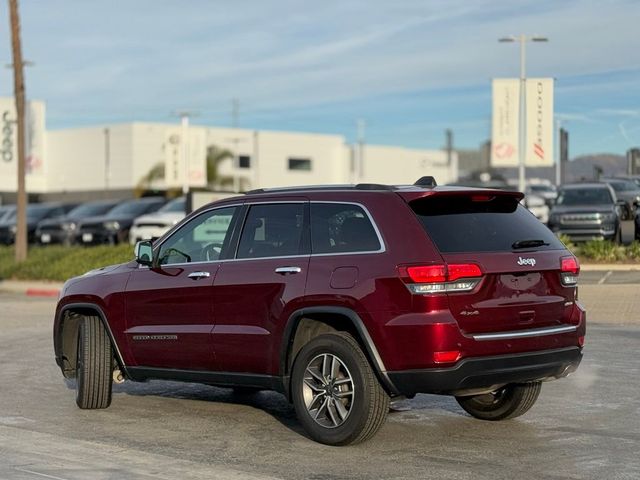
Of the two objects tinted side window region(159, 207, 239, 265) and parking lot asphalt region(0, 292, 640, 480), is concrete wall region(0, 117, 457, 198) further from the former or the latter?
tinted side window region(159, 207, 239, 265)

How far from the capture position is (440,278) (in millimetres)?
7859

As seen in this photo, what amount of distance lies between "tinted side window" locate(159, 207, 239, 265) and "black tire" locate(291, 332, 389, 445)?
1.45 metres

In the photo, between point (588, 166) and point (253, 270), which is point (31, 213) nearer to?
point (253, 270)

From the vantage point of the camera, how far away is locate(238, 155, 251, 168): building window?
83.2 meters

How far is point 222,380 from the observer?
9234 millimetres

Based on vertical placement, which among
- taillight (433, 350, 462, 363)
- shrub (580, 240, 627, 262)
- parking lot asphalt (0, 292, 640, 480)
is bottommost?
parking lot asphalt (0, 292, 640, 480)

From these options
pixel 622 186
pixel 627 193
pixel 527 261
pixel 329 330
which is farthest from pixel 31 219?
pixel 527 261

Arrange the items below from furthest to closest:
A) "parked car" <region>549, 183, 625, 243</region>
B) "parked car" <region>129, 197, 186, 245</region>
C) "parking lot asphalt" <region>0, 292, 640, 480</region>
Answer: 1. "parked car" <region>129, 197, 186, 245</region>
2. "parked car" <region>549, 183, 625, 243</region>
3. "parking lot asphalt" <region>0, 292, 640, 480</region>

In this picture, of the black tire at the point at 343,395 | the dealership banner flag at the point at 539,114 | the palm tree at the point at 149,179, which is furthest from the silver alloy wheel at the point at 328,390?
the palm tree at the point at 149,179

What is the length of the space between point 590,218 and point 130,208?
56.2ft

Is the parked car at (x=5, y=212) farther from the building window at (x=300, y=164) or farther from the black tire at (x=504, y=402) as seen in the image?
the building window at (x=300, y=164)

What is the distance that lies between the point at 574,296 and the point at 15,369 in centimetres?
688

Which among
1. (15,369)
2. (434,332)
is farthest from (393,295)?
(15,369)

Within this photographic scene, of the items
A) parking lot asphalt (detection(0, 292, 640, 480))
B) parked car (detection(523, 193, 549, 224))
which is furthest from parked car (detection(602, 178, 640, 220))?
parking lot asphalt (detection(0, 292, 640, 480))
